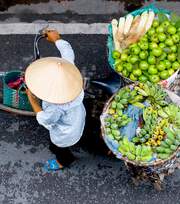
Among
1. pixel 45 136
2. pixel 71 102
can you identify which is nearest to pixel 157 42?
pixel 71 102

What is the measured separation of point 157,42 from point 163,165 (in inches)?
54.0

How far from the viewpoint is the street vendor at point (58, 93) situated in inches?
184

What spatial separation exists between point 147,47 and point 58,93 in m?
1.33

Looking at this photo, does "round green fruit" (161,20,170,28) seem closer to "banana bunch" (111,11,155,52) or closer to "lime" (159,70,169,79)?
"banana bunch" (111,11,155,52)

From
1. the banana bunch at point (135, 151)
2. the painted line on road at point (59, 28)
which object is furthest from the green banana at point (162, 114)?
the painted line on road at point (59, 28)

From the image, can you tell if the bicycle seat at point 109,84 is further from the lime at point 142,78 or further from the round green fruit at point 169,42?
the round green fruit at point 169,42

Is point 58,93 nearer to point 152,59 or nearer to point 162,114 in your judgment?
point 162,114

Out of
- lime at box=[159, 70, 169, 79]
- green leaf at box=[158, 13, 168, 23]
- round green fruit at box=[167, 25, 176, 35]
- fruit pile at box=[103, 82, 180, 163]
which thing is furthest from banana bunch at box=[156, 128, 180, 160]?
green leaf at box=[158, 13, 168, 23]

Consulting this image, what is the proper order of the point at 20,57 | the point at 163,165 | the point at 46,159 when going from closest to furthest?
the point at 163,165
the point at 46,159
the point at 20,57

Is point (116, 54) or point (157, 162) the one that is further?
point (116, 54)

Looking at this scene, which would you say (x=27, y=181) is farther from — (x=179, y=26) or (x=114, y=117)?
(x=179, y=26)

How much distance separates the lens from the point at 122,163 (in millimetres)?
5824

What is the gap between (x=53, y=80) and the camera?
15.3 ft

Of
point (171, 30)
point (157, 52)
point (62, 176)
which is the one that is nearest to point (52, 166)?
point (62, 176)
